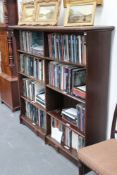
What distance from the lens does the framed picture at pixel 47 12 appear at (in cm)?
233

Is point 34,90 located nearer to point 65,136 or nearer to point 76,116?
point 65,136

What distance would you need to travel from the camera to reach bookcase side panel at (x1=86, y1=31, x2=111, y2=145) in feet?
6.03

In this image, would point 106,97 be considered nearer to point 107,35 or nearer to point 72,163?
point 107,35

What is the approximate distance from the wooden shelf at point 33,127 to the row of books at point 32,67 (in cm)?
60

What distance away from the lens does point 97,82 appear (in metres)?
1.95

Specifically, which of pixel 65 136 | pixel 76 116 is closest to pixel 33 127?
pixel 65 136

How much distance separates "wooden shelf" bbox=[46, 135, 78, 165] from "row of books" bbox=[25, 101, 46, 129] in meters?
0.23

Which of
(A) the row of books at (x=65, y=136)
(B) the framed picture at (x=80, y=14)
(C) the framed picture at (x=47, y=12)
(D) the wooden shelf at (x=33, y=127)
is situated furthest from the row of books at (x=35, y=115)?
(B) the framed picture at (x=80, y=14)

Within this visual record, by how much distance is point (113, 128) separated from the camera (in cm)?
189

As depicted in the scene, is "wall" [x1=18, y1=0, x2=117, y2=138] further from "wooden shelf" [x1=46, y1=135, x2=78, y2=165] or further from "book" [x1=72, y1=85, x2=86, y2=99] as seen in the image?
"wooden shelf" [x1=46, y1=135, x2=78, y2=165]

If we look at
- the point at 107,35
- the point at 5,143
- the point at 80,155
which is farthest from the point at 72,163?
the point at 107,35

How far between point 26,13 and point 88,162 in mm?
1871

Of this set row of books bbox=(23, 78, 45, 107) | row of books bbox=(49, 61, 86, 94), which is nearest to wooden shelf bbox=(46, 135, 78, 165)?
row of books bbox=(23, 78, 45, 107)

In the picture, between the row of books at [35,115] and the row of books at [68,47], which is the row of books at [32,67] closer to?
the row of books at [68,47]
